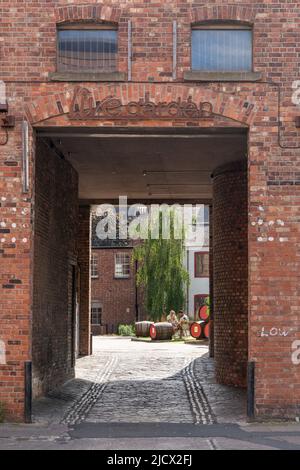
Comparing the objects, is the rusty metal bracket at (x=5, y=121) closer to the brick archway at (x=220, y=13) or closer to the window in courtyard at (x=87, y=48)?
the window in courtyard at (x=87, y=48)

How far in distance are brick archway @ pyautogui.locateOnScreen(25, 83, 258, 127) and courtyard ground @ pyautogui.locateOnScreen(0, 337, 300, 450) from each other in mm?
4979

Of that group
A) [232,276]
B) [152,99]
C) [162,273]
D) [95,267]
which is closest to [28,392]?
[152,99]

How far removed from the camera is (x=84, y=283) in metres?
28.2

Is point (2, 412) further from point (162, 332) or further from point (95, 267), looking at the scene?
point (95, 267)

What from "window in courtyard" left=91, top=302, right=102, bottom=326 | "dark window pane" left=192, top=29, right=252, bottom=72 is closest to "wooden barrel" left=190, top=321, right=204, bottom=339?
"window in courtyard" left=91, top=302, right=102, bottom=326

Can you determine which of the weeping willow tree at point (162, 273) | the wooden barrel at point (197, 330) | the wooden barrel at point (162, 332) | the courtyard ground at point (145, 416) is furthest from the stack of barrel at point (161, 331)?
the courtyard ground at point (145, 416)

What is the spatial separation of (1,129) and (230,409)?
6469 mm

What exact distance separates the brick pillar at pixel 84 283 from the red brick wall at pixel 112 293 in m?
25.4

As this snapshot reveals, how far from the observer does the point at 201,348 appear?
32781 millimetres

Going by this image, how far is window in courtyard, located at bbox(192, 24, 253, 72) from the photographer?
46.3ft

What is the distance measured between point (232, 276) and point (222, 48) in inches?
256

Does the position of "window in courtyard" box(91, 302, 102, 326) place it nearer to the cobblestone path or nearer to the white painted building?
the white painted building
